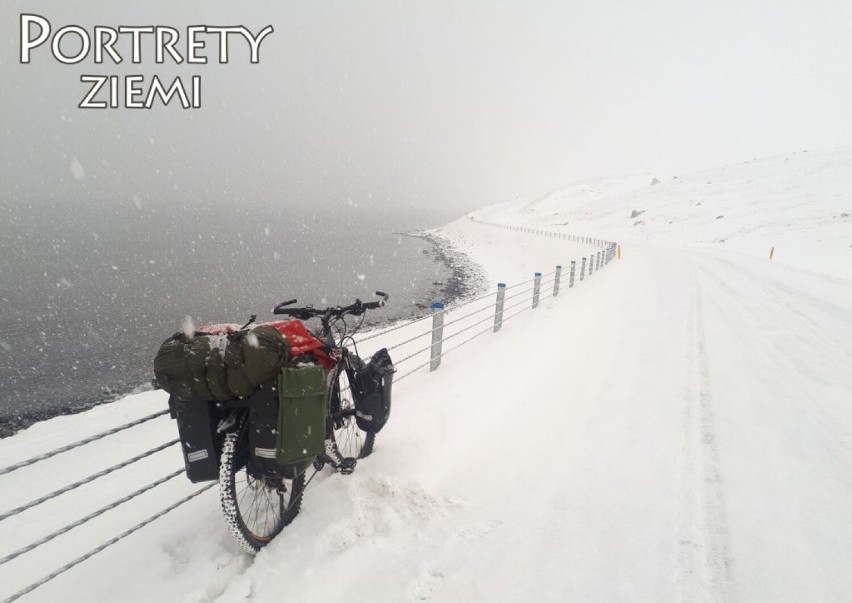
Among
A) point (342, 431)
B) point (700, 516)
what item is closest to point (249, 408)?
point (342, 431)

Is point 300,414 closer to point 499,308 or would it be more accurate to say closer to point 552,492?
point 552,492

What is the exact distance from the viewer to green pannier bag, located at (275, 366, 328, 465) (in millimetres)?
2543

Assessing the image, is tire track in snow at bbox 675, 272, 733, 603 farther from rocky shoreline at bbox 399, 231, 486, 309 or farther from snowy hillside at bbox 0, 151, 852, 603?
rocky shoreline at bbox 399, 231, 486, 309

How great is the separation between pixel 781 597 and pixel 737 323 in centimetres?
779

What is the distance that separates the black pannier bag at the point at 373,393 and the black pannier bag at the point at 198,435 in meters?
1.25

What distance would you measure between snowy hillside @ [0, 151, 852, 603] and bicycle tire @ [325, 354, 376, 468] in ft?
0.58

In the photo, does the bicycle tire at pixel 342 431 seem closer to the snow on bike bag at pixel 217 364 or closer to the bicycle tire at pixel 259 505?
the bicycle tire at pixel 259 505

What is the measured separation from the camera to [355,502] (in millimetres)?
3277

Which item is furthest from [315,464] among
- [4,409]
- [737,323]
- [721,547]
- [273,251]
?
[273,251]

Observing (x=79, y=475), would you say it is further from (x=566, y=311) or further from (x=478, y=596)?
(x=566, y=311)

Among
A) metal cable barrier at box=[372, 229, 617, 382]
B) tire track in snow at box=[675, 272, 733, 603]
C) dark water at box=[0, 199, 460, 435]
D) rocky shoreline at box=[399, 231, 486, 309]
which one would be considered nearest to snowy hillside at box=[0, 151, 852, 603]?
tire track in snow at box=[675, 272, 733, 603]

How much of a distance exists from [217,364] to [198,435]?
1.70 feet

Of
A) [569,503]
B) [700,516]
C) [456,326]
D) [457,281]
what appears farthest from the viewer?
[457,281]

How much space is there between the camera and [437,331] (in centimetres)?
651
